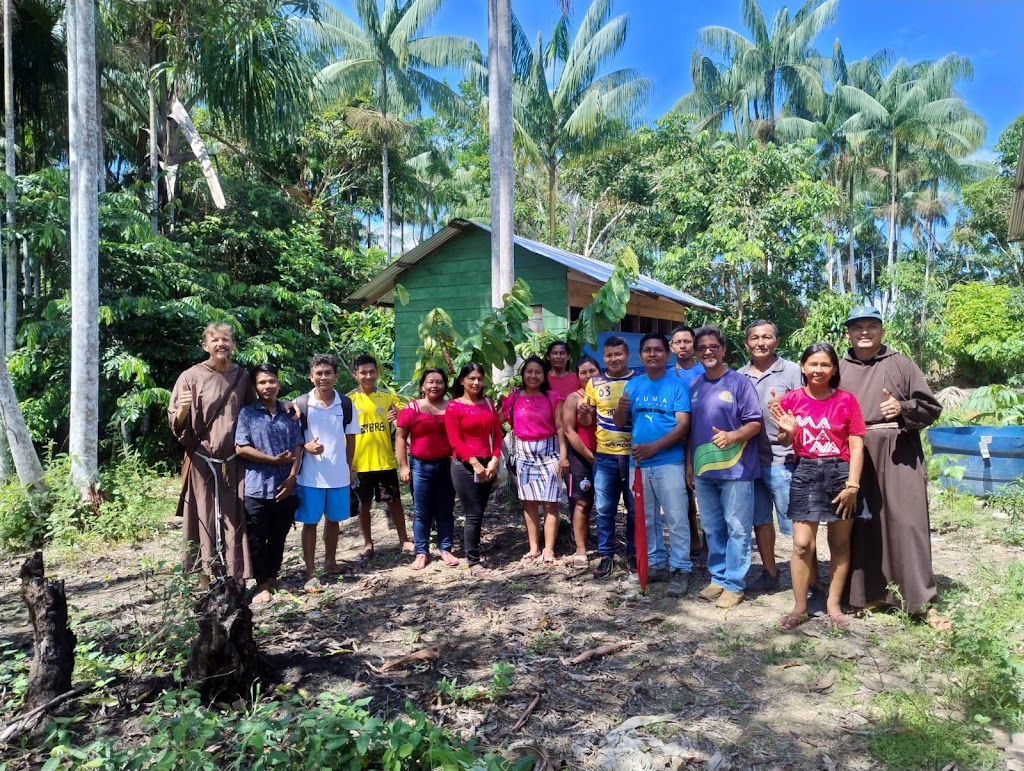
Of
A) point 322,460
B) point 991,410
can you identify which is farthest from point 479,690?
point 991,410

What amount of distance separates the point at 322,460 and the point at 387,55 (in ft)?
67.3

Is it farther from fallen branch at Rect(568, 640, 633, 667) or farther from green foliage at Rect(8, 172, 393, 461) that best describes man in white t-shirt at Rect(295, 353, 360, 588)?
green foliage at Rect(8, 172, 393, 461)

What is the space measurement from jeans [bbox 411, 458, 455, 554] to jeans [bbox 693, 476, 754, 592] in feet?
6.10

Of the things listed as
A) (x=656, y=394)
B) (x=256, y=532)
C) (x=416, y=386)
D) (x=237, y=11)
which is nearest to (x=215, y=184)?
(x=237, y=11)

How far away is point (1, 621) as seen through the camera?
4.31 metres

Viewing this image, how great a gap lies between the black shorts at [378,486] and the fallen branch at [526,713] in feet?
8.35

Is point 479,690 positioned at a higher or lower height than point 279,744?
lower

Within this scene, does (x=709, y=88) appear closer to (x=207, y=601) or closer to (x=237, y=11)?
(x=237, y=11)

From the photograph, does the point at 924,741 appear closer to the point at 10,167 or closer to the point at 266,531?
the point at 266,531

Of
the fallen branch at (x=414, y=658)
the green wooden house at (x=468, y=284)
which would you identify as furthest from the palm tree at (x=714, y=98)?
the fallen branch at (x=414, y=658)

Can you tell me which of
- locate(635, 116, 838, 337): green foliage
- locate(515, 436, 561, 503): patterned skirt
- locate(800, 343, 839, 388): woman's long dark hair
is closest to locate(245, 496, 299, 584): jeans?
locate(515, 436, 561, 503): patterned skirt

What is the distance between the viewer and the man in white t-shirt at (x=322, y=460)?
15.7ft

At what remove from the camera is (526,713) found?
3.05m

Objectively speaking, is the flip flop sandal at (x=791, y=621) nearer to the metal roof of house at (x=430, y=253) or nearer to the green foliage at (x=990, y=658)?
the green foliage at (x=990, y=658)
